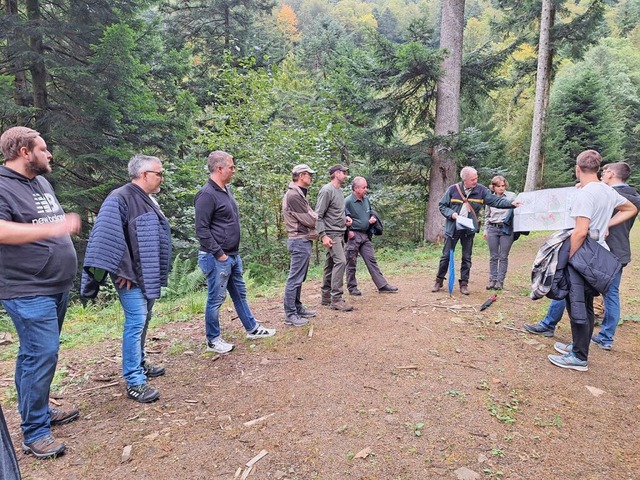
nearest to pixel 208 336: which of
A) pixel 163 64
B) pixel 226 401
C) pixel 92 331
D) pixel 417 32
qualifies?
pixel 226 401

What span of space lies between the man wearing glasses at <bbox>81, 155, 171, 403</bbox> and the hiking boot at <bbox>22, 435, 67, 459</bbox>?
28.6 inches

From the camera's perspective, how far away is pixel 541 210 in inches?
232

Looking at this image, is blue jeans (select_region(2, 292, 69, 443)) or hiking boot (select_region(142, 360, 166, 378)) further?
hiking boot (select_region(142, 360, 166, 378))

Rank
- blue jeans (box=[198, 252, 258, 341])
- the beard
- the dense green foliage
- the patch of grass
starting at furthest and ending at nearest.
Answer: the dense green foliage, blue jeans (box=[198, 252, 258, 341]), the patch of grass, the beard

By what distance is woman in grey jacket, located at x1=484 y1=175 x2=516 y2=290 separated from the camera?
254 inches

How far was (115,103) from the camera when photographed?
9219 mm

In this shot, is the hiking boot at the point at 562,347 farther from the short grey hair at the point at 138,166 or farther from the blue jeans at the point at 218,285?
the short grey hair at the point at 138,166

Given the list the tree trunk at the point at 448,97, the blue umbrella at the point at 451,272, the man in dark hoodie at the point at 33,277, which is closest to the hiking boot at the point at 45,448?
the man in dark hoodie at the point at 33,277

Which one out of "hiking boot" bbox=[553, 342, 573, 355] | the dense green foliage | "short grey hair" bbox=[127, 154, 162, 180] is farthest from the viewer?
the dense green foliage

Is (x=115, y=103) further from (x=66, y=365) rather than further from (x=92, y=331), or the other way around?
(x=66, y=365)

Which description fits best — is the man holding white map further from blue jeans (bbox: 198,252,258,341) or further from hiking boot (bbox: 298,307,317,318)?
blue jeans (bbox: 198,252,258,341)

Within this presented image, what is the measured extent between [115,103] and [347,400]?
29.5ft

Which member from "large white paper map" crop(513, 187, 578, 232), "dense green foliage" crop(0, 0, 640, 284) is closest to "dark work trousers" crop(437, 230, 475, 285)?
"large white paper map" crop(513, 187, 578, 232)

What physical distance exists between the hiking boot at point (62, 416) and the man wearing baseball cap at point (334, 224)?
342cm
